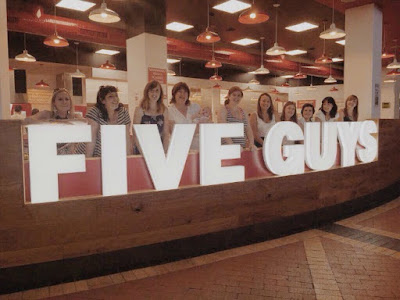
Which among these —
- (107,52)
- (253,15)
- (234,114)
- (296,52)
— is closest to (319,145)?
(234,114)

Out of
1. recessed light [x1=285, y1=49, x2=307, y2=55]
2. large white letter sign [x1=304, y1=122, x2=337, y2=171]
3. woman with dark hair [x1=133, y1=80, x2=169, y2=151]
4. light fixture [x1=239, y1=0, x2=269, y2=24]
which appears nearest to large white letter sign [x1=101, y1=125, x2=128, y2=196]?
woman with dark hair [x1=133, y1=80, x2=169, y2=151]

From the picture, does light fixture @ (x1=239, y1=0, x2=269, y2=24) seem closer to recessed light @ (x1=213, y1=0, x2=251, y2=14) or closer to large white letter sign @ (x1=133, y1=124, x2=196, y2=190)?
recessed light @ (x1=213, y1=0, x2=251, y2=14)

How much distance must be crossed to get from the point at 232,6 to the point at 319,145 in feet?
14.1

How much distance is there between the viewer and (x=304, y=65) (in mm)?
15086

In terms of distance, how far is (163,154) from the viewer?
9.68ft

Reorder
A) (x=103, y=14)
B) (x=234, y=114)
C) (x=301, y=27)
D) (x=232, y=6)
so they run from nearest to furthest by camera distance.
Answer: (x=234, y=114) < (x=103, y=14) < (x=232, y=6) < (x=301, y=27)

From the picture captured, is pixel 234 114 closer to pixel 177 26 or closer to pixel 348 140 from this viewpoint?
pixel 348 140

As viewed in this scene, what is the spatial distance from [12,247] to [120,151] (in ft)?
3.28

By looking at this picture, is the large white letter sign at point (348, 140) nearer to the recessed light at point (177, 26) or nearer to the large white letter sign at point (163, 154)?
the large white letter sign at point (163, 154)

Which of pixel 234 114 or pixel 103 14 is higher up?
pixel 103 14

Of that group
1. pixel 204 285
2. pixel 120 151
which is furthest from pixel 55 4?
pixel 204 285

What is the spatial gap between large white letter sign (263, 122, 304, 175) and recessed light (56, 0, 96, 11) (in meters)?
5.18

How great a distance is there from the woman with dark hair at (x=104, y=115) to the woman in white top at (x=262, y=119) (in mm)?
1689

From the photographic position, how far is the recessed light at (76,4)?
686cm
